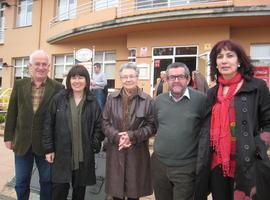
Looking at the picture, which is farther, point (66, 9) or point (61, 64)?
point (61, 64)

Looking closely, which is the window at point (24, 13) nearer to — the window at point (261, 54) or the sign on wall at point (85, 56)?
the sign on wall at point (85, 56)

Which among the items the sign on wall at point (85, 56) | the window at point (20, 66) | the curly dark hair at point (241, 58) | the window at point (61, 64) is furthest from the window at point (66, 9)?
the curly dark hair at point (241, 58)

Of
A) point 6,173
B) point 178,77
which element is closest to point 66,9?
point 6,173

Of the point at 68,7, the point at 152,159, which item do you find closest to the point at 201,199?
the point at 152,159

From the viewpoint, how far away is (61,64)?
19344 mm

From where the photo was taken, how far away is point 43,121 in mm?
4516

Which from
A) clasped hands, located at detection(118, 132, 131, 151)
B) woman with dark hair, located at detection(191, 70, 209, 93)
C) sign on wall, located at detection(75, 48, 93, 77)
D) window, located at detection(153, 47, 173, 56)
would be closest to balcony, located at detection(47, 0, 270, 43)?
window, located at detection(153, 47, 173, 56)

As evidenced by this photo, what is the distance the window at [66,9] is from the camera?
60.3 ft

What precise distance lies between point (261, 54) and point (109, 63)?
21.6ft

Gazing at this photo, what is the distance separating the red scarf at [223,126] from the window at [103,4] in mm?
12657

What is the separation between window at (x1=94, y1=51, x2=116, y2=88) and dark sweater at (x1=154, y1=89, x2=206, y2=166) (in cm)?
1293

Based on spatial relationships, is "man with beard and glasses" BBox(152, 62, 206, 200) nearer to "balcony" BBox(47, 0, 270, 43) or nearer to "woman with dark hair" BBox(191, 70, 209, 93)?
"woman with dark hair" BBox(191, 70, 209, 93)

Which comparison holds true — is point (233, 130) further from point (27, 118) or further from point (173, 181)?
point (27, 118)

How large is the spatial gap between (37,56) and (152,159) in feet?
5.81
